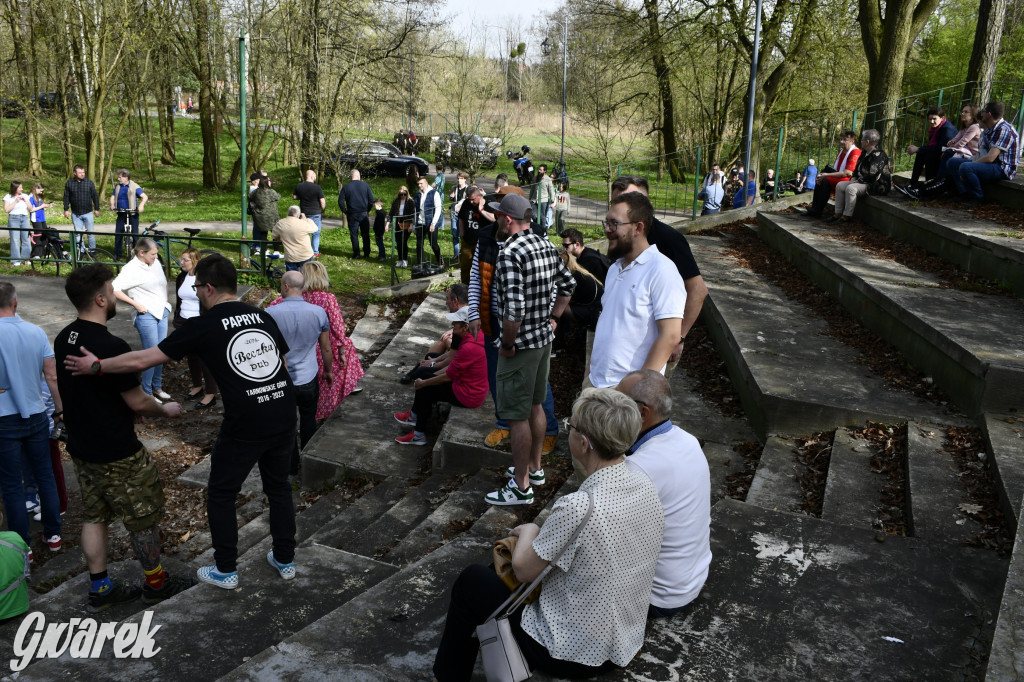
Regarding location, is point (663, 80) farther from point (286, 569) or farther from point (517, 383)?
point (286, 569)

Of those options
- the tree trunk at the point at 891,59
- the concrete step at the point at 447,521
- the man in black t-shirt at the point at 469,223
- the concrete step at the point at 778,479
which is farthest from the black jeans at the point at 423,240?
the concrete step at the point at 778,479

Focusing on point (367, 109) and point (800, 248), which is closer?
point (800, 248)

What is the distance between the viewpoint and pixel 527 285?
16.3ft

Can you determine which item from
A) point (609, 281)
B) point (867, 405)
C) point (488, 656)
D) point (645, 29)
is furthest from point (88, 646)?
point (645, 29)

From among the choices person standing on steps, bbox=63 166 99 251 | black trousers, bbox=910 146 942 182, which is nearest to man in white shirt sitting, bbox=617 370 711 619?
black trousers, bbox=910 146 942 182

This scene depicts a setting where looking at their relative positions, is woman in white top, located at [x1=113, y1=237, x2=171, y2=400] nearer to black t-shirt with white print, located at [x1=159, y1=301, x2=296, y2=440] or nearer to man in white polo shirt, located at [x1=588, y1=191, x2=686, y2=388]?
black t-shirt with white print, located at [x1=159, y1=301, x2=296, y2=440]

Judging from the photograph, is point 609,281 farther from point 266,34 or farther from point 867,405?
point 266,34

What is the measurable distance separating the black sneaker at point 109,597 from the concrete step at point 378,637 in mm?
1631

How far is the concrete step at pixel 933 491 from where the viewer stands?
4.14m

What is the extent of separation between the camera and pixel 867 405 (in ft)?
18.2

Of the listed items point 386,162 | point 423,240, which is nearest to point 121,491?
point 423,240

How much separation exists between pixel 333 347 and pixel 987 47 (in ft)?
37.7

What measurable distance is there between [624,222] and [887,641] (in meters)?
2.24

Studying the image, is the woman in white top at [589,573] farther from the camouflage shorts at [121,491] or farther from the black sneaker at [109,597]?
the black sneaker at [109,597]
